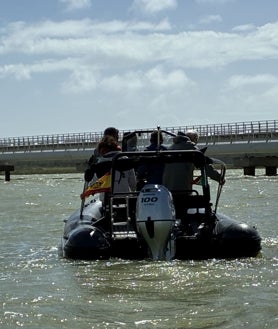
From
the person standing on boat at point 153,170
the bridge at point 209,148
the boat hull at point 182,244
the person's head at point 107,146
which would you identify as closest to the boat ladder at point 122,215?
the boat hull at point 182,244

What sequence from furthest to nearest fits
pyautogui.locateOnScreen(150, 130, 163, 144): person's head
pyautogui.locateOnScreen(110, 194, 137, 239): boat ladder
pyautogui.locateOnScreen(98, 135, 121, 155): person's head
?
pyautogui.locateOnScreen(98, 135, 121, 155): person's head < pyautogui.locateOnScreen(150, 130, 163, 144): person's head < pyautogui.locateOnScreen(110, 194, 137, 239): boat ladder

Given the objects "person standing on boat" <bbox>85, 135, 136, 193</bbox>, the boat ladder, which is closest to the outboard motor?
the boat ladder

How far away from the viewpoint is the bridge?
57.1 meters

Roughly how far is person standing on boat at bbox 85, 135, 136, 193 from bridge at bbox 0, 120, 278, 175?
3960cm

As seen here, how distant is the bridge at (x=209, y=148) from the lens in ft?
187

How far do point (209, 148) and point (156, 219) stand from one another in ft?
156

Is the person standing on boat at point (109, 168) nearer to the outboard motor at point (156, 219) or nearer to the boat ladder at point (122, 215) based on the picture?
the boat ladder at point (122, 215)

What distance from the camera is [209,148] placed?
58406 millimetres

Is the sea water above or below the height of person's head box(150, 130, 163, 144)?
below

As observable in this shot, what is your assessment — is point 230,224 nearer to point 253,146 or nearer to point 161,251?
point 161,251

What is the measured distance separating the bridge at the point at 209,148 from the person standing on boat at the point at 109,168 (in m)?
39.6

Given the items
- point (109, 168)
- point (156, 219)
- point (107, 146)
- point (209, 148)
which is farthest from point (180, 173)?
point (209, 148)

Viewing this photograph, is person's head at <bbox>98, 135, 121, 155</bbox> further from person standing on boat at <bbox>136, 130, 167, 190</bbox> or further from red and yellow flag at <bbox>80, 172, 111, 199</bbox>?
red and yellow flag at <bbox>80, 172, 111, 199</bbox>

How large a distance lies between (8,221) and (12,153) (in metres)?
58.5
